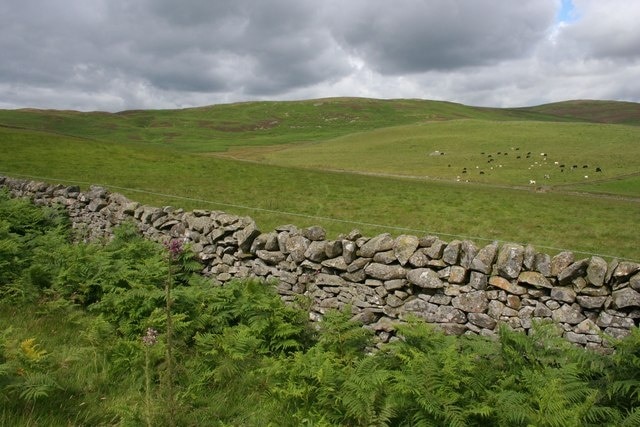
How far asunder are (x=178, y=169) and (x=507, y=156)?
38115mm

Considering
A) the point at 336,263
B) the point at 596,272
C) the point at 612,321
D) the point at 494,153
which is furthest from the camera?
the point at 494,153

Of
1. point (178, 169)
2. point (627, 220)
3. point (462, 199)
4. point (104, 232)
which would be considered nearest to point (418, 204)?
point (462, 199)

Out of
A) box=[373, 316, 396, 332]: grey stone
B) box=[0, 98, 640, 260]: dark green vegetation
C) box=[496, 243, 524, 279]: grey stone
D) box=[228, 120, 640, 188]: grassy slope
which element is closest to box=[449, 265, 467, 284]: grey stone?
box=[496, 243, 524, 279]: grey stone

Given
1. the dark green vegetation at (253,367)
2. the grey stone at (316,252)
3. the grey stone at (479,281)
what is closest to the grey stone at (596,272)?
the dark green vegetation at (253,367)

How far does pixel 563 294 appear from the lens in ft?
22.7

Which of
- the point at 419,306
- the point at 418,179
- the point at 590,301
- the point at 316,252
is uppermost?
the point at 316,252

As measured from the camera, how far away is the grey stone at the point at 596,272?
665cm

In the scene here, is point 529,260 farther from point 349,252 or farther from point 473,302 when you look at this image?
point 349,252

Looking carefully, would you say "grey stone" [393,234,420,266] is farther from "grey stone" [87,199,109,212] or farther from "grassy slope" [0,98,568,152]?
"grassy slope" [0,98,568,152]

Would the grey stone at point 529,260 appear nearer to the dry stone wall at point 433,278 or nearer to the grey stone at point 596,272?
the dry stone wall at point 433,278

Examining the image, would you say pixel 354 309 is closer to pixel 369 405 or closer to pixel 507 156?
pixel 369 405

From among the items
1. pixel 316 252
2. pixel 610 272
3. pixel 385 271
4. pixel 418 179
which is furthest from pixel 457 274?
pixel 418 179

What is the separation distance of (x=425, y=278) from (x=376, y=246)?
3.75ft

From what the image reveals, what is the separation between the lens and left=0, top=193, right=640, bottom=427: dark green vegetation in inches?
190
